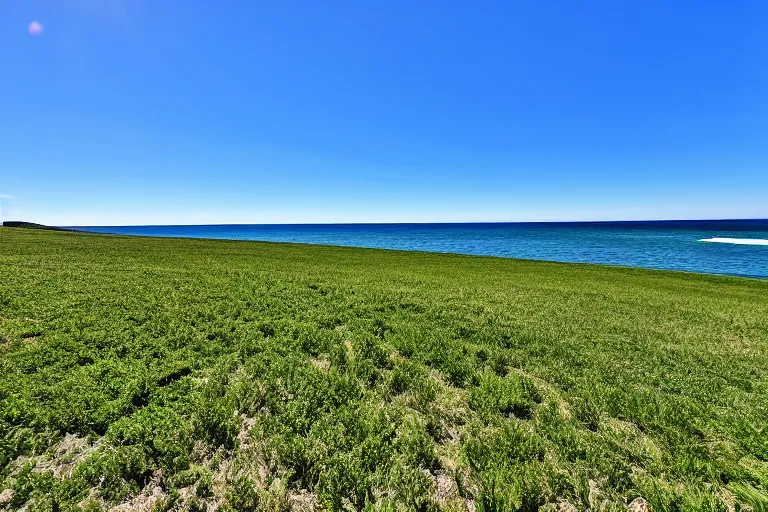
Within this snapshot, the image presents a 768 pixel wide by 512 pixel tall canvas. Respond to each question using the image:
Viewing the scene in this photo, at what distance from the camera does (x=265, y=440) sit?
390 cm

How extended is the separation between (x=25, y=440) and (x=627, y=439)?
289 inches

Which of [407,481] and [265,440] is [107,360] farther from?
[407,481]

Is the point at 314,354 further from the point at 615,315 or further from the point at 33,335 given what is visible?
the point at 615,315

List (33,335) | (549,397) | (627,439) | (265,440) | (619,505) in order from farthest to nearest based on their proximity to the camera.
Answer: (33,335)
(549,397)
(627,439)
(265,440)
(619,505)

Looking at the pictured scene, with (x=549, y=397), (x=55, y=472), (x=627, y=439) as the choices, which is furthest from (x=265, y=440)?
(x=627, y=439)

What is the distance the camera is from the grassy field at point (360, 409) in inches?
131

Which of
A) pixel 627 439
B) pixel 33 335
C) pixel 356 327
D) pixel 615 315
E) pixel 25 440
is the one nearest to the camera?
pixel 25 440

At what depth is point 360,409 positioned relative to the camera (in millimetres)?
4578

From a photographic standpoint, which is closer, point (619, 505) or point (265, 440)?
point (619, 505)

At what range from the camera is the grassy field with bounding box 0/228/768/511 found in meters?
3.32

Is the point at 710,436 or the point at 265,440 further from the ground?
the point at 265,440

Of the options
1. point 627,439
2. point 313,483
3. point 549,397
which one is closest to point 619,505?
point 627,439

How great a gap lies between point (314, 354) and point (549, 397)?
171 inches

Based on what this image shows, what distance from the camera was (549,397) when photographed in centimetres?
526
